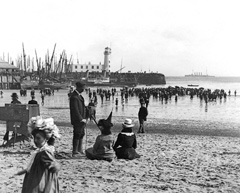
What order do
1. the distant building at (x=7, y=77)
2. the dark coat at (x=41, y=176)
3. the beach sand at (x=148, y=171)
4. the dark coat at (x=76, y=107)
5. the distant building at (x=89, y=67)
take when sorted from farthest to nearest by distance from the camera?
the distant building at (x=89, y=67)
the distant building at (x=7, y=77)
the dark coat at (x=76, y=107)
the beach sand at (x=148, y=171)
the dark coat at (x=41, y=176)

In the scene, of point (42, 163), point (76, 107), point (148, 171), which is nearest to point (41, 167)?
point (42, 163)

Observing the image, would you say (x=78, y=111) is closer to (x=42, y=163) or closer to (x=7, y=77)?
(x=42, y=163)

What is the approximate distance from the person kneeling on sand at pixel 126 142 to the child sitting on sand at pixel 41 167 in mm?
4034

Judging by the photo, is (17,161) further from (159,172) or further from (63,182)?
(159,172)

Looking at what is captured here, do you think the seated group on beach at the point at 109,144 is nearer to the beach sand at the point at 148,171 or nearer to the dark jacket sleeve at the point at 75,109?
the beach sand at the point at 148,171

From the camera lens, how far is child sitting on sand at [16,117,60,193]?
134 inches

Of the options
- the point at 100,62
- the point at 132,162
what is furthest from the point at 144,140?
the point at 100,62

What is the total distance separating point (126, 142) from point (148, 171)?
2.96ft

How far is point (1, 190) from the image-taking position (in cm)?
Answer: 546

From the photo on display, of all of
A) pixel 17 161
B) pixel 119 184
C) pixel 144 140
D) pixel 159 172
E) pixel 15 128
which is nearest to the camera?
pixel 119 184

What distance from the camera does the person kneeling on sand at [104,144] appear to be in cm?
726

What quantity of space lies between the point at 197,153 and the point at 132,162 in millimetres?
2284

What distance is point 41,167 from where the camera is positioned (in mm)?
3439

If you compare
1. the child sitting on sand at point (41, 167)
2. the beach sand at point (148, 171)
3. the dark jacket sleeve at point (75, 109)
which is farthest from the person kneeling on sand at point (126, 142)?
the child sitting on sand at point (41, 167)
